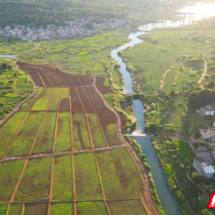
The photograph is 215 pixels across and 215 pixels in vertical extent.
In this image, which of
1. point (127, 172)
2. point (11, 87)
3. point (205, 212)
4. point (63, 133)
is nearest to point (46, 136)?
point (63, 133)

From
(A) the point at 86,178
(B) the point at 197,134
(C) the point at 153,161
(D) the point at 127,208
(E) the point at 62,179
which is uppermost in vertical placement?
(B) the point at 197,134

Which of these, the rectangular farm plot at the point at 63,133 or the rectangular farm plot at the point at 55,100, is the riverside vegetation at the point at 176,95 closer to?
the rectangular farm plot at the point at 63,133

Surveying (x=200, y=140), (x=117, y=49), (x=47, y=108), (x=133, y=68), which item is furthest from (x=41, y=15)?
(x=200, y=140)

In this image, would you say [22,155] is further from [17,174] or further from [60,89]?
[60,89]

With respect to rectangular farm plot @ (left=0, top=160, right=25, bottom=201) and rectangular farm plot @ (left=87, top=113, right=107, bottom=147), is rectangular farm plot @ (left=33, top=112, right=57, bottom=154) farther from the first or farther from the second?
rectangular farm plot @ (left=87, top=113, right=107, bottom=147)

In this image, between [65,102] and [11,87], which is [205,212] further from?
[11,87]

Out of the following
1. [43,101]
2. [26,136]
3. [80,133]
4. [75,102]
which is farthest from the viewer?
[43,101]
